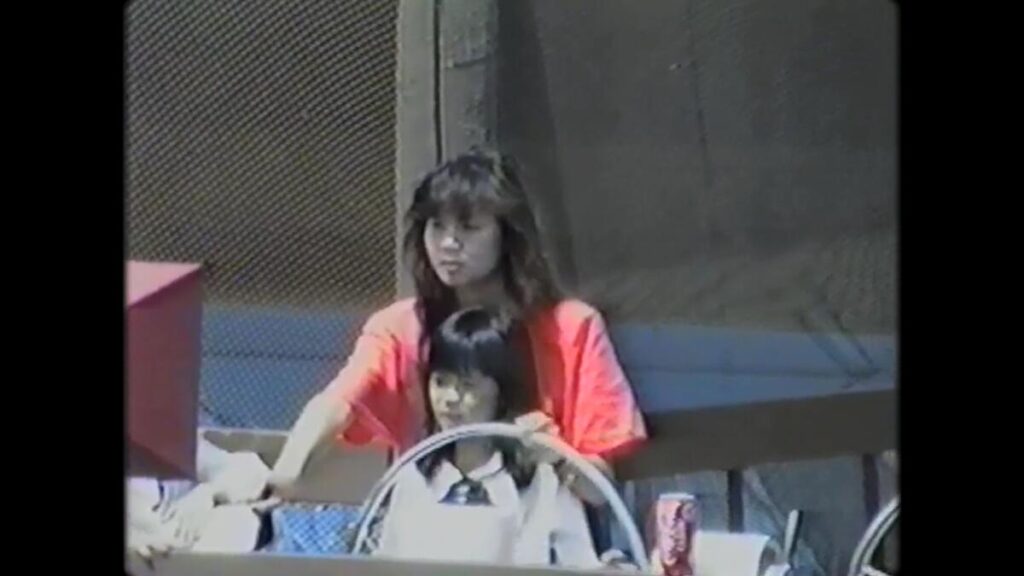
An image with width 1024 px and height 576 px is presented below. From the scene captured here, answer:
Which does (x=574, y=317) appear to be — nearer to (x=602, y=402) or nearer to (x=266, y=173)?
(x=602, y=402)

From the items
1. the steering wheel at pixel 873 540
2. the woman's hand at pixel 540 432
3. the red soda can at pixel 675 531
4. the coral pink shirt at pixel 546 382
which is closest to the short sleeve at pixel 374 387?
the coral pink shirt at pixel 546 382

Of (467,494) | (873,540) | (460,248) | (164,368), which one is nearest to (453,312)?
(460,248)

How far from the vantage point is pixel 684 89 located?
1.70m

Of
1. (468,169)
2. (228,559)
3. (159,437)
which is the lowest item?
(228,559)

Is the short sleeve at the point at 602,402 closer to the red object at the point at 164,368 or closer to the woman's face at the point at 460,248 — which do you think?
the woman's face at the point at 460,248

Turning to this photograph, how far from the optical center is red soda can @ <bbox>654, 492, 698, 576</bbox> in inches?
65.9

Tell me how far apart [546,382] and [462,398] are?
3.0 inches

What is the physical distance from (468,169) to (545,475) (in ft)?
0.91

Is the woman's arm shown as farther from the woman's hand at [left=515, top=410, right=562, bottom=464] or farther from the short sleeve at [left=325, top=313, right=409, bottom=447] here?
the woman's hand at [left=515, top=410, right=562, bottom=464]

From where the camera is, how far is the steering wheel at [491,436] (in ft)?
5.53

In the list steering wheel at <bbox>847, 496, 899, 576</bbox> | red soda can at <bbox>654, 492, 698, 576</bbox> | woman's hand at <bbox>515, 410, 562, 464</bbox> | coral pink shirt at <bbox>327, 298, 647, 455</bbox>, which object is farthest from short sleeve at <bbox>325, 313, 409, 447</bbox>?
steering wheel at <bbox>847, 496, 899, 576</bbox>
